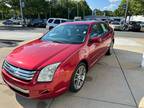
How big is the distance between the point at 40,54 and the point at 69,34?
133cm

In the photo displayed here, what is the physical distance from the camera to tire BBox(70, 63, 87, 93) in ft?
11.7

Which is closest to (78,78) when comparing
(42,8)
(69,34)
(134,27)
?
(69,34)

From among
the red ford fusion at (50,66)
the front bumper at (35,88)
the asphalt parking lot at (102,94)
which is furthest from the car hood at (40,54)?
the asphalt parking lot at (102,94)

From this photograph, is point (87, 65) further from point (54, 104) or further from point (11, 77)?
point (11, 77)

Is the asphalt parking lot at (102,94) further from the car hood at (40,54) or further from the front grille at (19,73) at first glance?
the car hood at (40,54)

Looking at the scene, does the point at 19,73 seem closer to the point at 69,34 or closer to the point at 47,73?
the point at 47,73

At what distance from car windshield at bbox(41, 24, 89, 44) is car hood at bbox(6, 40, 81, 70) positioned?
0.32 meters

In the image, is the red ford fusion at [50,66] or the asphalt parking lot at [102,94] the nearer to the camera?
the red ford fusion at [50,66]

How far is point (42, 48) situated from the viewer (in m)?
3.75

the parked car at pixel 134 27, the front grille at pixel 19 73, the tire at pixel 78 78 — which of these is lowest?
the tire at pixel 78 78

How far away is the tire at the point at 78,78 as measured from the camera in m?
3.55

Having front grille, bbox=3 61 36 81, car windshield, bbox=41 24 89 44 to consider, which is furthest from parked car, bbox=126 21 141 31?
front grille, bbox=3 61 36 81

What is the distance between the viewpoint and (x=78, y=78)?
3.82 m

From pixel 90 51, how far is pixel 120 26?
63.7 ft
